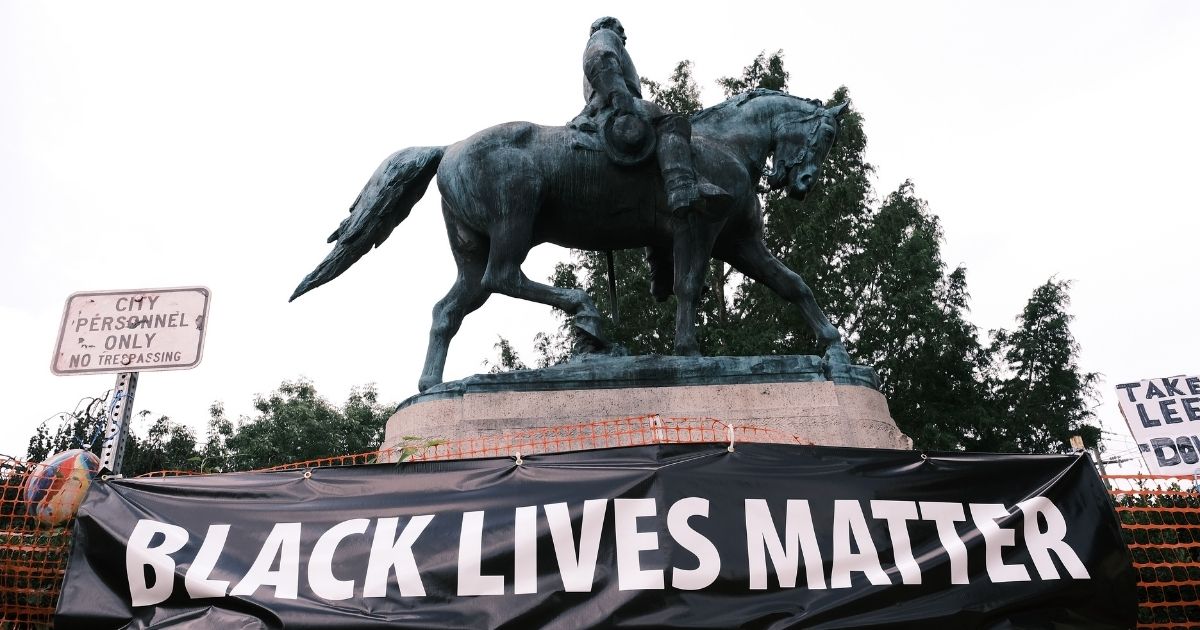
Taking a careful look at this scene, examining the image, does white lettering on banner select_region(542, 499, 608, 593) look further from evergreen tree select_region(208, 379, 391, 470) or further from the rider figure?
evergreen tree select_region(208, 379, 391, 470)

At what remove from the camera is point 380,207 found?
685 cm

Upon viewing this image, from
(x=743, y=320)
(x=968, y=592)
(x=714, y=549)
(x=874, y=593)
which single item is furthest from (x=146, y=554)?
(x=743, y=320)

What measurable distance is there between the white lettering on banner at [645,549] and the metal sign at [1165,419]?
694cm

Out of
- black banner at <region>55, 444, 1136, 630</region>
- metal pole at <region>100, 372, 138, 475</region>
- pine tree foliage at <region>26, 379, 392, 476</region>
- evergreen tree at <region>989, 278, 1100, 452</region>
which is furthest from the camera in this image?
pine tree foliage at <region>26, 379, 392, 476</region>

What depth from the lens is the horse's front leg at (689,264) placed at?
22.0ft

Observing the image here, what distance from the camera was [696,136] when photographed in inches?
276

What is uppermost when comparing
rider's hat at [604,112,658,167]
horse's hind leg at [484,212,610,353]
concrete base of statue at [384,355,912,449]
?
rider's hat at [604,112,658,167]

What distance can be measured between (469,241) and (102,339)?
9.20 feet

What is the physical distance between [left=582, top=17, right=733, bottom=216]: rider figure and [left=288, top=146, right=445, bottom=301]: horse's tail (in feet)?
4.57

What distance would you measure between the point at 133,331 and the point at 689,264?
3.90 m

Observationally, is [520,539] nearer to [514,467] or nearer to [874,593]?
[514,467]

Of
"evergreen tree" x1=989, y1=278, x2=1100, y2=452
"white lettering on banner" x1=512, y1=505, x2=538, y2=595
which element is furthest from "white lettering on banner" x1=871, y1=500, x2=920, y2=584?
"evergreen tree" x1=989, y1=278, x2=1100, y2=452

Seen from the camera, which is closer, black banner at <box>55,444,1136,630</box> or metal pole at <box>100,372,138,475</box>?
black banner at <box>55,444,1136,630</box>

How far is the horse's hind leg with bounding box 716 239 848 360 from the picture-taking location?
6.79 m
